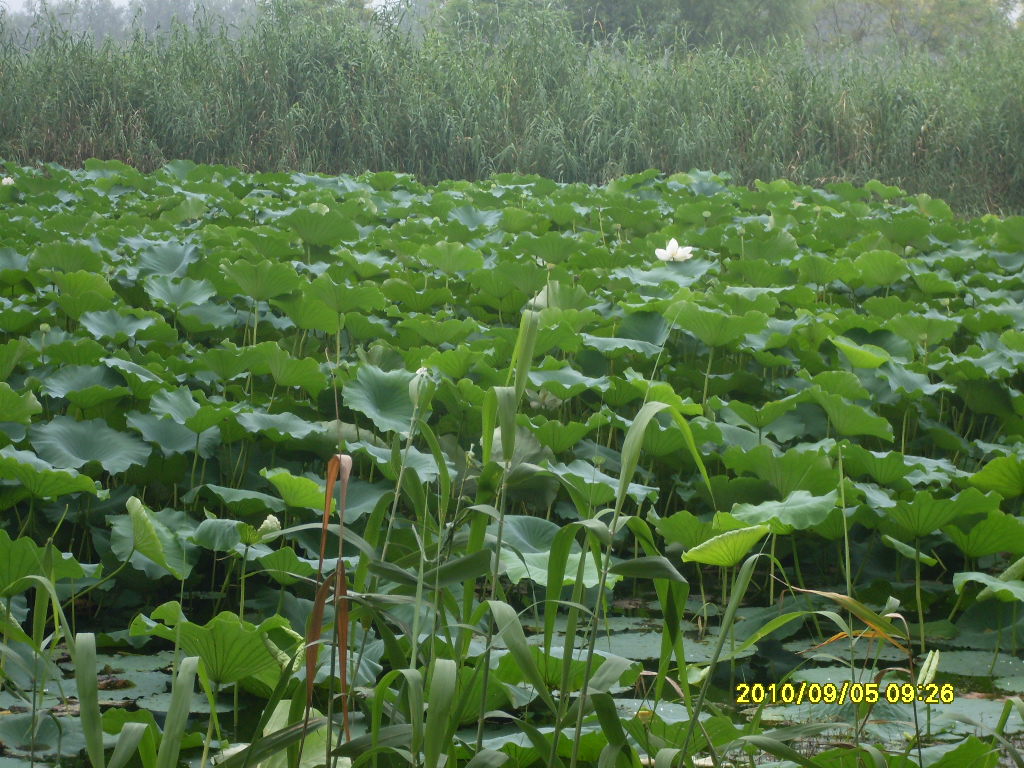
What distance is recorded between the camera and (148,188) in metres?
5.73

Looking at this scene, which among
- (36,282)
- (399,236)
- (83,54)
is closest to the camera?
(36,282)

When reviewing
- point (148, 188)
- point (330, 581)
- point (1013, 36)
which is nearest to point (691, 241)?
point (148, 188)

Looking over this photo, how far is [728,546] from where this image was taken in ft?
4.87

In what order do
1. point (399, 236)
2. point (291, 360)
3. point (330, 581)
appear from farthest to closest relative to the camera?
point (399, 236)
point (291, 360)
point (330, 581)

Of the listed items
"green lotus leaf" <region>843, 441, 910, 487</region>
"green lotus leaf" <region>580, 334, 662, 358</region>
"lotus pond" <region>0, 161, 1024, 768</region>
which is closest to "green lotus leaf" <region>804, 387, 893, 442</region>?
"lotus pond" <region>0, 161, 1024, 768</region>

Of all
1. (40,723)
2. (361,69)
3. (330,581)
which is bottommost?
(40,723)

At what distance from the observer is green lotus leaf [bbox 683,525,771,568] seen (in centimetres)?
142

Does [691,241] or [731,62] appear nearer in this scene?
[691,241]

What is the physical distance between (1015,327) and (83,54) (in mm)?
7436

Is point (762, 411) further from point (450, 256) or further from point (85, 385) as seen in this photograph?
point (450, 256)

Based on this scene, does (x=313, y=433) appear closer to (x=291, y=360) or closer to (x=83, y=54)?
(x=291, y=360)

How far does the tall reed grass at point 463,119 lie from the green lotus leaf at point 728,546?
258 inches

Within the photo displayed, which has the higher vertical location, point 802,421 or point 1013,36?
point 1013,36

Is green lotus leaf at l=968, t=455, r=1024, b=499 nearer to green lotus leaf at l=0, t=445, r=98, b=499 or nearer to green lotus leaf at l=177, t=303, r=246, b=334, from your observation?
green lotus leaf at l=0, t=445, r=98, b=499
